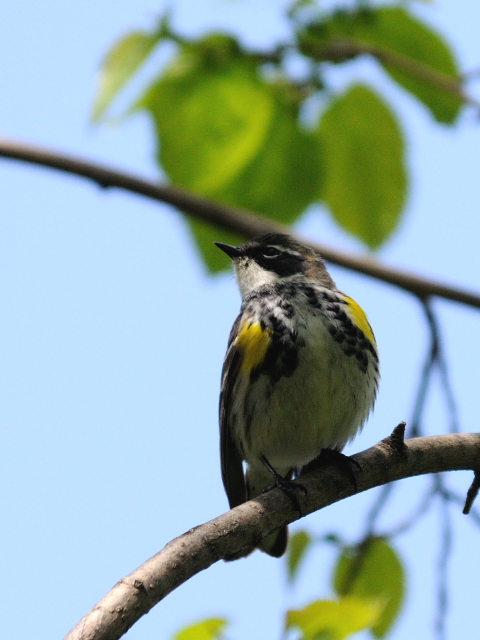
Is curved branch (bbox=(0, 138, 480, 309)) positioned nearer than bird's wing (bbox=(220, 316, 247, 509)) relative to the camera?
Yes

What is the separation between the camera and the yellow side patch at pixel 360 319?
503 centimetres

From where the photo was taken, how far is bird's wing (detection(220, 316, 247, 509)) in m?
5.09

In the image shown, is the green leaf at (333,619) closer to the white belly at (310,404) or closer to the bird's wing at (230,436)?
the white belly at (310,404)

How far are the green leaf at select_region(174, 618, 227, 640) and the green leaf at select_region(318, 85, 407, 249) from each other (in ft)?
7.78

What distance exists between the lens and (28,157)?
168 inches

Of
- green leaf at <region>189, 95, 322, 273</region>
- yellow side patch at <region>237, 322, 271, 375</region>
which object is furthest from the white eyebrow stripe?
green leaf at <region>189, 95, 322, 273</region>

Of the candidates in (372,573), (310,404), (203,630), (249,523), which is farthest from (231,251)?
(203,630)

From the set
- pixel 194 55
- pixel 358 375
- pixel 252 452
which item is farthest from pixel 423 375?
pixel 194 55

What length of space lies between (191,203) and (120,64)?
2.42 feet

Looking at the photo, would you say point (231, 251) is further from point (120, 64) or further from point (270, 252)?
point (120, 64)

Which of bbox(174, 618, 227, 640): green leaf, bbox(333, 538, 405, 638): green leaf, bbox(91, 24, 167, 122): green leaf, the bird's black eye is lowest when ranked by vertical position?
bbox(174, 618, 227, 640): green leaf

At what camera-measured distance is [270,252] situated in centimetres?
593

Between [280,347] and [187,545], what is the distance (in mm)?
1928

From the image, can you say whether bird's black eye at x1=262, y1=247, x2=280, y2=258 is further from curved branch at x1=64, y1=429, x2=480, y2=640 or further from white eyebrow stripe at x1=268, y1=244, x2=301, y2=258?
curved branch at x1=64, y1=429, x2=480, y2=640
